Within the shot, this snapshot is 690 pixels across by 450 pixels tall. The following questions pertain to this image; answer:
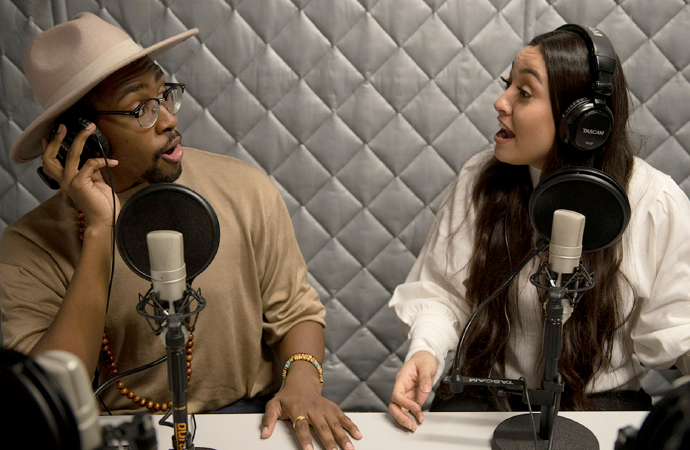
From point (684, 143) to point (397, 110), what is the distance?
0.87 metres

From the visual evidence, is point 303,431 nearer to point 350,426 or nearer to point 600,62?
point 350,426

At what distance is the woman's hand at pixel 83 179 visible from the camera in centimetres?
99

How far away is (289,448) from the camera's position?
2.72ft

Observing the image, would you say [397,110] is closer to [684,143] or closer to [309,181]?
[309,181]

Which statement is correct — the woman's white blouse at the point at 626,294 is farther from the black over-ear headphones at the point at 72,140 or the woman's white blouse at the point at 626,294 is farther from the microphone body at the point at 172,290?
the black over-ear headphones at the point at 72,140

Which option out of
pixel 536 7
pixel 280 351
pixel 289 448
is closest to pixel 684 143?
→ pixel 536 7

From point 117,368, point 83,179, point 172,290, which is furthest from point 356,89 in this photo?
point 172,290

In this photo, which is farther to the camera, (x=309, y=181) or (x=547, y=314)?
(x=309, y=181)

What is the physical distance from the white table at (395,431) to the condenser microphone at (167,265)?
0.28 metres

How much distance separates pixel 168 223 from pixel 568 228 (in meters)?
0.51

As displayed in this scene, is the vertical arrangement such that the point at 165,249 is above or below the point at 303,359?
above

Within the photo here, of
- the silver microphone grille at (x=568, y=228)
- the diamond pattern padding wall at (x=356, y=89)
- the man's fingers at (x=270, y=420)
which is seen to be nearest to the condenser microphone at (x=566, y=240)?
the silver microphone grille at (x=568, y=228)

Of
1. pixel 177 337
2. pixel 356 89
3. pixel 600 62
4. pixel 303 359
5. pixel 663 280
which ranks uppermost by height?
pixel 600 62

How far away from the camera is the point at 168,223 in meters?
0.69
